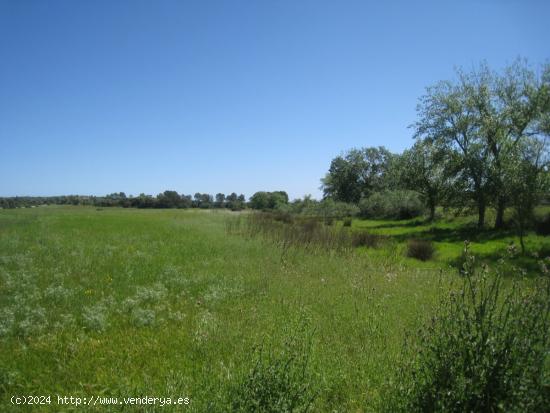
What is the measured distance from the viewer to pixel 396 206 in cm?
5234

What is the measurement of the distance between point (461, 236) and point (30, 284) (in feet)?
96.3

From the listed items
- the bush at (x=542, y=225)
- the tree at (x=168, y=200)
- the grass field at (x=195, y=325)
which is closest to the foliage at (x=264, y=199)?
the tree at (x=168, y=200)

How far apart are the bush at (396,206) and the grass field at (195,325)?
4125 cm

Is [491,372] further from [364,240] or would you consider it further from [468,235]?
[468,235]

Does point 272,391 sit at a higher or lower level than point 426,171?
lower

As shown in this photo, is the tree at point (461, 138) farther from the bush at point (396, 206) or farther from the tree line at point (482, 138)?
the bush at point (396, 206)

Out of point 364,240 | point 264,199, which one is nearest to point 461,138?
point 364,240

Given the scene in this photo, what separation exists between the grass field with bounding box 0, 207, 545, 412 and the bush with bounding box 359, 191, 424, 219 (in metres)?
41.3

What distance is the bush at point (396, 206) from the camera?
50.1 m

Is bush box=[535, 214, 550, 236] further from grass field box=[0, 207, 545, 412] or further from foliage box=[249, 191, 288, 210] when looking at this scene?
foliage box=[249, 191, 288, 210]

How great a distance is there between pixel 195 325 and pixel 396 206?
165 feet

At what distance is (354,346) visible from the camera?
18.5 feet

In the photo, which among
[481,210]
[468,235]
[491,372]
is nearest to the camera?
[491,372]

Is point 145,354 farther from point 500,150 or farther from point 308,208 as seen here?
point 308,208
